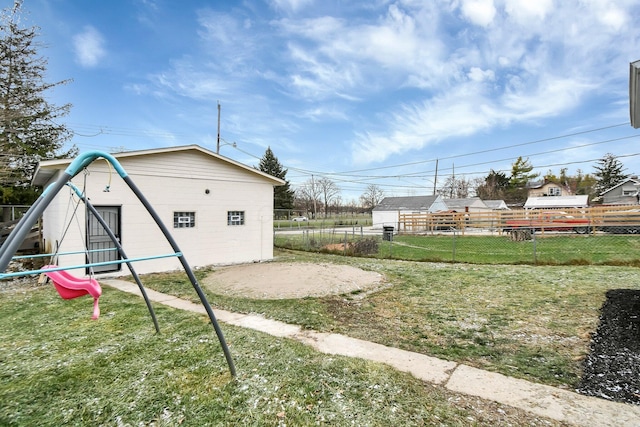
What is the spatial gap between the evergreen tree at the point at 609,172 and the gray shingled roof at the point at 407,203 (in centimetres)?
3021

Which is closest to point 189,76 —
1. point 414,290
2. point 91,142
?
point 91,142

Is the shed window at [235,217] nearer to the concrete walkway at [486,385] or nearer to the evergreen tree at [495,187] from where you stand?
the concrete walkway at [486,385]

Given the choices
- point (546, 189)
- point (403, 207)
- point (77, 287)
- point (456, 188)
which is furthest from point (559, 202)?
point (77, 287)

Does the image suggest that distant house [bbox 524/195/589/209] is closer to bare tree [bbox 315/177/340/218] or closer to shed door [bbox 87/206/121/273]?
bare tree [bbox 315/177/340/218]

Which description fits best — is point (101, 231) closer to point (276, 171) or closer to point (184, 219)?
point (184, 219)

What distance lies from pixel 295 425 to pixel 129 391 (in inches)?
64.6

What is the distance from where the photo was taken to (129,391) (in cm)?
279

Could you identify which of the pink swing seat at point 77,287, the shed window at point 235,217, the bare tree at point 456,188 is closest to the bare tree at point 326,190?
the bare tree at point 456,188

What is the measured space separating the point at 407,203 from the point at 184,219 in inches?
1119

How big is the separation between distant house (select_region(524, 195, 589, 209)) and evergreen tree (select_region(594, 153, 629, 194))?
17015 mm

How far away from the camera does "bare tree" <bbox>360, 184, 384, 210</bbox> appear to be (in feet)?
195

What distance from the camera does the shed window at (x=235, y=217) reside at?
10898mm

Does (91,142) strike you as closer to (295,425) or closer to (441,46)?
(441,46)

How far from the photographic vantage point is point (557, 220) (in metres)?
21.5
